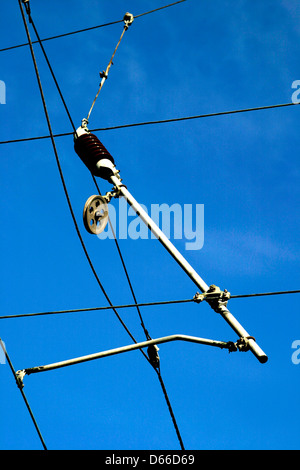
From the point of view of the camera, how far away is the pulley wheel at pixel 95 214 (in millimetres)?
6109

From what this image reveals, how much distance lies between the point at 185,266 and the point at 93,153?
91.1 inches

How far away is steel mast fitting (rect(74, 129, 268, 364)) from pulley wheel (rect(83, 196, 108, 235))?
292mm

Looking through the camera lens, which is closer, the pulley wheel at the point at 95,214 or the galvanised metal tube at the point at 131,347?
the galvanised metal tube at the point at 131,347

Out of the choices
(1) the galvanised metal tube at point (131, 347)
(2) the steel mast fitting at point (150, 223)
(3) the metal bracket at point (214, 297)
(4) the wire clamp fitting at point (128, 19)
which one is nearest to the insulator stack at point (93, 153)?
(2) the steel mast fitting at point (150, 223)

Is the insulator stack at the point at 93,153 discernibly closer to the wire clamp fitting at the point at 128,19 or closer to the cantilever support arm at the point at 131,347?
the cantilever support arm at the point at 131,347

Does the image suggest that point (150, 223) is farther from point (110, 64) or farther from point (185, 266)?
point (110, 64)

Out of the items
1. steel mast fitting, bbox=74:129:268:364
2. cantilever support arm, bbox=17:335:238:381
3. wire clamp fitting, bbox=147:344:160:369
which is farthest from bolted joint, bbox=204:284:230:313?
wire clamp fitting, bbox=147:344:160:369

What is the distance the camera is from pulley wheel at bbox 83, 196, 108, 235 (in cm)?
611

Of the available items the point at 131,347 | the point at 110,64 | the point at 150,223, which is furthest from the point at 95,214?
the point at 110,64

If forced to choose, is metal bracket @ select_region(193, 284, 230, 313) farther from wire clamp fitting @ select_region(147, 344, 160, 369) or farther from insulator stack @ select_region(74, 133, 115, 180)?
insulator stack @ select_region(74, 133, 115, 180)
